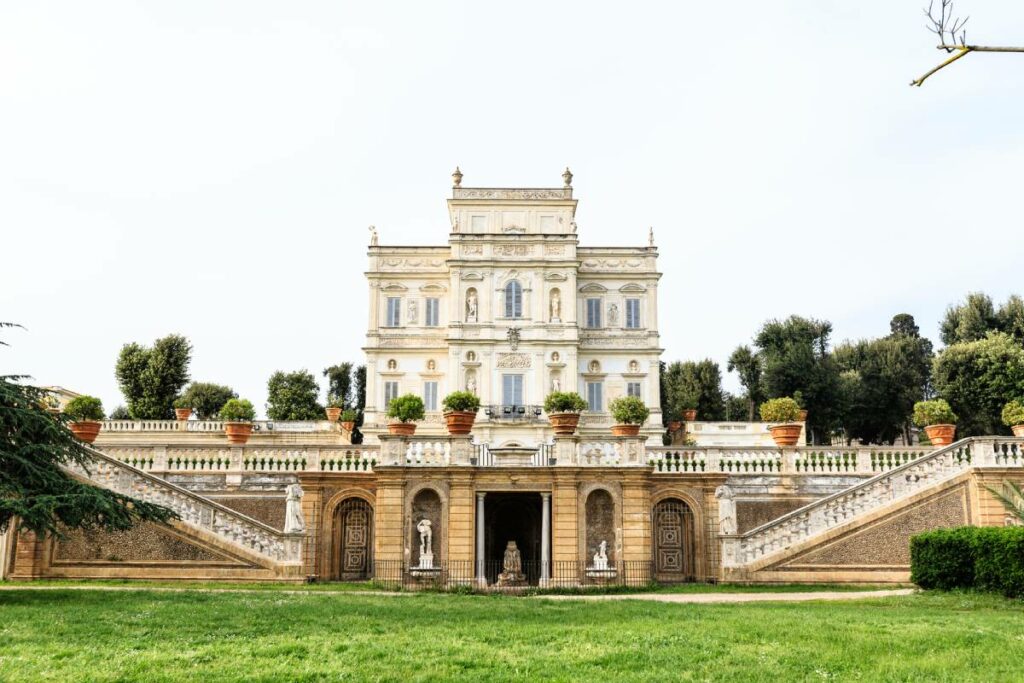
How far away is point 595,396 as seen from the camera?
4856 cm

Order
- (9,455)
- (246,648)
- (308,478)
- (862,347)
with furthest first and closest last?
1. (862,347)
2. (308,478)
3. (9,455)
4. (246,648)

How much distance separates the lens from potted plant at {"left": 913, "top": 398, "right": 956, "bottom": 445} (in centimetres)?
2431

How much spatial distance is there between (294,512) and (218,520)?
168cm

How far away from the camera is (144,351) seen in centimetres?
5106

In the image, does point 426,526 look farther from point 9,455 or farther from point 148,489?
point 9,455

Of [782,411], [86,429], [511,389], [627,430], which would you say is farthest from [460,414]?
[511,389]

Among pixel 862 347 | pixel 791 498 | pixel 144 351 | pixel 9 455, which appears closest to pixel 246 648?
pixel 9 455

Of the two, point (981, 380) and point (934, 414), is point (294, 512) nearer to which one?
point (934, 414)

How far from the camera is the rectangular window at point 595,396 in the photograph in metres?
48.5

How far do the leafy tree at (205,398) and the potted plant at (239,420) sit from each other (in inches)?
1339

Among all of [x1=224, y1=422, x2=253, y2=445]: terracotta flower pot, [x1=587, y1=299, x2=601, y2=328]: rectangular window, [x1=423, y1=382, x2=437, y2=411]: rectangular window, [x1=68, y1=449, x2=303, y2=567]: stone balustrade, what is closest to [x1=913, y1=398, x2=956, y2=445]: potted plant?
[x1=68, y1=449, x2=303, y2=567]: stone balustrade

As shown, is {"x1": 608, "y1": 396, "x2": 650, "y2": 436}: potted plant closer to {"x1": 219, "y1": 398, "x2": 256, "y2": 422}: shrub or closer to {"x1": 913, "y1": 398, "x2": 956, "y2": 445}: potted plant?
{"x1": 913, "y1": 398, "x2": 956, "y2": 445}: potted plant

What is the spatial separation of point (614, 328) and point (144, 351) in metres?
25.8

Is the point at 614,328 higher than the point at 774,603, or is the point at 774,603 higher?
the point at 614,328
